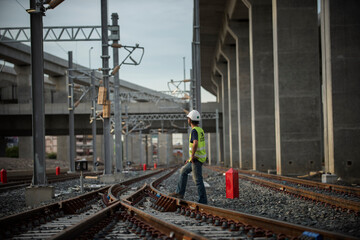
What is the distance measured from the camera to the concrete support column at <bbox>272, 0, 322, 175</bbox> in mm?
25719

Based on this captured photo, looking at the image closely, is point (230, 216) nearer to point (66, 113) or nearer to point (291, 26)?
point (291, 26)

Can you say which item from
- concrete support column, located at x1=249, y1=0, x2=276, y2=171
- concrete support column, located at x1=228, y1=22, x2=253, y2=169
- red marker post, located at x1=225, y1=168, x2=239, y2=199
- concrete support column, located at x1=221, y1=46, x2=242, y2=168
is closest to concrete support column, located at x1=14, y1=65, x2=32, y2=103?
concrete support column, located at x1=221, y1=46, x2=242, y2=168

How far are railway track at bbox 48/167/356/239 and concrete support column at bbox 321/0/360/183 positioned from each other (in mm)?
13612

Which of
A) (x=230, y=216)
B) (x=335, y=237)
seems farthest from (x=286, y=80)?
(x=335, y=237)

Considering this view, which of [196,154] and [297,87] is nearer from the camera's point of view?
[196,154]

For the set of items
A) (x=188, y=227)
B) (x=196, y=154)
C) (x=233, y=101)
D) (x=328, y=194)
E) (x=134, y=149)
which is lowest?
(x=134, y=149)

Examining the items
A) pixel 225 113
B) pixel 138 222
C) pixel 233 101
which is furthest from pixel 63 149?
pixel 138 222

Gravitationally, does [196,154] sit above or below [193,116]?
below

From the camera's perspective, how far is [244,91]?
1719 inches

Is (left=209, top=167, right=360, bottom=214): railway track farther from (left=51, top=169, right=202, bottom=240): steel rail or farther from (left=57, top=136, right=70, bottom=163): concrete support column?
(left=57, top=136, right=70, bottom=163): concrete support column

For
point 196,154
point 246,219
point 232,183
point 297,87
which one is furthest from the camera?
point 297,87

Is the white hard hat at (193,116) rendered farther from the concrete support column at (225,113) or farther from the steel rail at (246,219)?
the concrete support column at (225,113)

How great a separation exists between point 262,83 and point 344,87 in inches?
570

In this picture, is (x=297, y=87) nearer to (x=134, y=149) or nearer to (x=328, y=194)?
(x=328, y=194)
